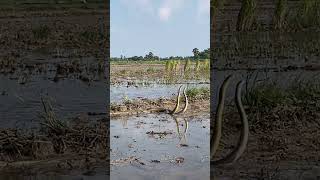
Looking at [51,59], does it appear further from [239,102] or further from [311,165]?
[311,165]

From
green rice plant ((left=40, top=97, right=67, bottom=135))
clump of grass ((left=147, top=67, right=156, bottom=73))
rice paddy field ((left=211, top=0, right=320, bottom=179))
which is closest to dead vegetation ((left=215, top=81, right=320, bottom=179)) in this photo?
rice paddy field ((left=211, top=0, right=320, bottom=179))

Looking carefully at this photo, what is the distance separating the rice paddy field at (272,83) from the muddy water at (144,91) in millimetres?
3401

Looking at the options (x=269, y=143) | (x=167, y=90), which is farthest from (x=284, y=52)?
(x=167, y=90)

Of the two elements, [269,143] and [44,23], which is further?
[44,23]

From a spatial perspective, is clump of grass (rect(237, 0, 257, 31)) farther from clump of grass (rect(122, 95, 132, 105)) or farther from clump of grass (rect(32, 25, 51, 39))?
clump of grass (rect(122, 95, 132, 105))

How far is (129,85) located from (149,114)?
2.61 m

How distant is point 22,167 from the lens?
4.21 metres

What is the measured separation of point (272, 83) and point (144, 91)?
4.63 metres

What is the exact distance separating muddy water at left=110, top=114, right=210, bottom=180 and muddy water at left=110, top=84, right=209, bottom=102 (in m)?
1.05

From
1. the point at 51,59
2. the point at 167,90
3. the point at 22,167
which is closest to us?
the point at 22,167

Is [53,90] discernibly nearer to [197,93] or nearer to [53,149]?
[53,149]

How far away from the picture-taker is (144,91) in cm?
934

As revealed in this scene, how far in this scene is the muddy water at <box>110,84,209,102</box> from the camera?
8.56m

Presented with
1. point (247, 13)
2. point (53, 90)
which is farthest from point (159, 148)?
point (247, 13)
